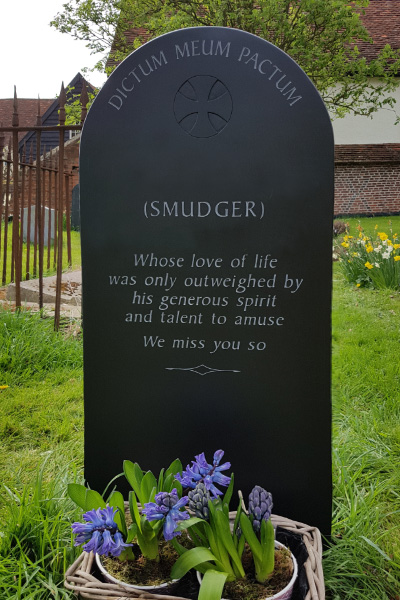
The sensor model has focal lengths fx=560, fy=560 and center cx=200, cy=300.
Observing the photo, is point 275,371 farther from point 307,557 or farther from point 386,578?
point 386,578

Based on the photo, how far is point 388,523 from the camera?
224 centimetres

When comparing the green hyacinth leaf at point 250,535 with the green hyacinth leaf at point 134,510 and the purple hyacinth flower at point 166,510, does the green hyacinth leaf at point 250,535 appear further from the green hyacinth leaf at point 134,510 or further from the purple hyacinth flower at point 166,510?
the green hyacinth leaf at point 134,510

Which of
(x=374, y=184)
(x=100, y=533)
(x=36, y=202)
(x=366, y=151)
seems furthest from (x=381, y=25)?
(x=100, y=533)

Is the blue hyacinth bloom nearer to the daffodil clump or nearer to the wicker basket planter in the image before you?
the wicker basket planter

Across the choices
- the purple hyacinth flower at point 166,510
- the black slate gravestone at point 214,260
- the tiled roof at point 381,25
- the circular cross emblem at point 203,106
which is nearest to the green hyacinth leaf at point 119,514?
the purple hyacinth flower at point 166,510

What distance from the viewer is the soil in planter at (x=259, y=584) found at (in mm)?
1629

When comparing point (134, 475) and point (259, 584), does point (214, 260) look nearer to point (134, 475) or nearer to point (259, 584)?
point (134, 475)

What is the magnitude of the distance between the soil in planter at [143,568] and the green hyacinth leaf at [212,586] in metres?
0.22

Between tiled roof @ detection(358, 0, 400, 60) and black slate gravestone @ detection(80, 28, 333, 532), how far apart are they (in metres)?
16.3

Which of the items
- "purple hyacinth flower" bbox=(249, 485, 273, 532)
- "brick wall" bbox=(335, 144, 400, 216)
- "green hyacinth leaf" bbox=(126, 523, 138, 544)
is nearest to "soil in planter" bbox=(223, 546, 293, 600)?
"purple hyacinth flower" bbox=(249, 485, 273, 532)


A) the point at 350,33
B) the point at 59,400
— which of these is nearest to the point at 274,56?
the point at 59,400

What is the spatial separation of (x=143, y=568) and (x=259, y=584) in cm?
37

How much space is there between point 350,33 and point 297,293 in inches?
236

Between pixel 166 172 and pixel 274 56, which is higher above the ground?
pixel 274 56
